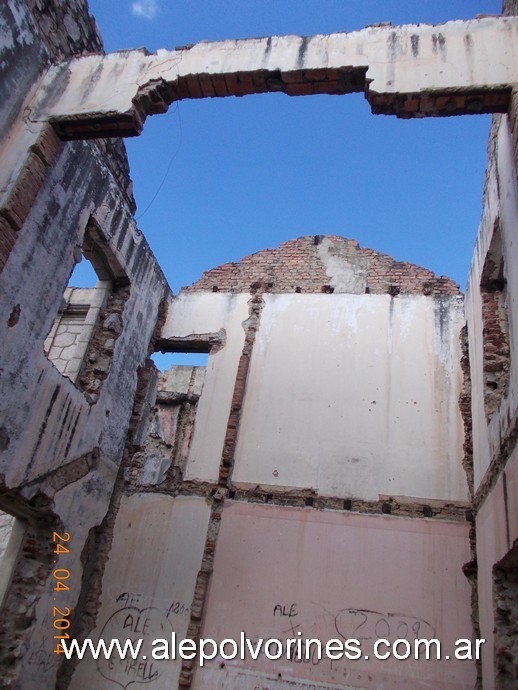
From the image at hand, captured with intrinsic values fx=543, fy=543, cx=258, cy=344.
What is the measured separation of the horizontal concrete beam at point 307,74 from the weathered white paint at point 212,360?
3737mm

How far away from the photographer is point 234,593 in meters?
6.94

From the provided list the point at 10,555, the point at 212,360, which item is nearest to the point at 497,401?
the point at 212,360

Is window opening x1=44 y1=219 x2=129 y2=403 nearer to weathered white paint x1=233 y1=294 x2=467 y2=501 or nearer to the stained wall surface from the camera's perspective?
the stained wall surface

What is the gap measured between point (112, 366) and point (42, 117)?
11.1ft

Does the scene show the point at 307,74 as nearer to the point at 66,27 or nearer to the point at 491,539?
the point at 66,27

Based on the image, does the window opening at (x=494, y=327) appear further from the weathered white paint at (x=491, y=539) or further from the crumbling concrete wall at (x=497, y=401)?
the weathered white paint at (x=491, y=539)

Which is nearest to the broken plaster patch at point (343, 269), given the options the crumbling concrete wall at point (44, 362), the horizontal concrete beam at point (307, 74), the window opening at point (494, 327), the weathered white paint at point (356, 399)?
the weathered white paint at point (356, 399)

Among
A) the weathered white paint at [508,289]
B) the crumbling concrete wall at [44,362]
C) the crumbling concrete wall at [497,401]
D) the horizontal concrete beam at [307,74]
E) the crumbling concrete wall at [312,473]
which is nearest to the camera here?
the crumbling concrete wall at [497,401]

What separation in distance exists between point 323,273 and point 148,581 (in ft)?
18.1

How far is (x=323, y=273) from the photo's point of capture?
9.33 m

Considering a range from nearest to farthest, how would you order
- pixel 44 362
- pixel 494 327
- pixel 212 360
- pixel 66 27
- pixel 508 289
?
pixel 508 289 → pixel 44 362 → pixel 66 27 → pixel 494 327 → pixel 212 360

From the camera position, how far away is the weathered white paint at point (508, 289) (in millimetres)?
5113

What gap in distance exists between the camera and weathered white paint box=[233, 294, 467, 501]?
7406 millimetres

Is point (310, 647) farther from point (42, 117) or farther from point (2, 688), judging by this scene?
point (42, 117)
